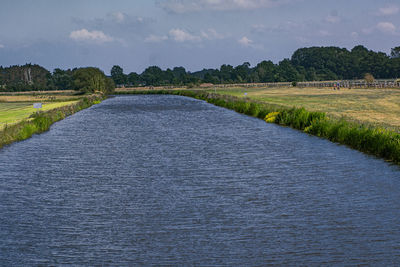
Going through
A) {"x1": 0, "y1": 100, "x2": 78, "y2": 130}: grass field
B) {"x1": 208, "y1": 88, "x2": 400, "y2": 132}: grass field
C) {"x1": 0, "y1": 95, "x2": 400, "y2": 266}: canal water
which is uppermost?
{"x1": 0, "y1": 100, "x2": 78, "y2": 130}: grass field

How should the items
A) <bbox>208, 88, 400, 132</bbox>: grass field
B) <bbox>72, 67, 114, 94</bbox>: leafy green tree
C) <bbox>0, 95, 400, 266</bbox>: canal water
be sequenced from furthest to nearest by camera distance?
<bbox>72, 67, 114, 94</bbox>: leafy green tree
<bbox>208, 88, 400, 132</bbox>: grass field
<bbox>0, 95, 400, 266</bbox>: canal water

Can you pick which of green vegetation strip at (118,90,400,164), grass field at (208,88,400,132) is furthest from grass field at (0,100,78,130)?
grass field at (208,88,400,132)

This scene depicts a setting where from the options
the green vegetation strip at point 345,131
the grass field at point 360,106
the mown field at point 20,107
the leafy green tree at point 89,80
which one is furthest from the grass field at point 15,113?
the leafy green tree at point 89,80

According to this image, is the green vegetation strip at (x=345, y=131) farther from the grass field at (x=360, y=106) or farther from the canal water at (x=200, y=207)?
the grass field at (x=360, y=106)

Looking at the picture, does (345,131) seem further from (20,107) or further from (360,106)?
(20,107)

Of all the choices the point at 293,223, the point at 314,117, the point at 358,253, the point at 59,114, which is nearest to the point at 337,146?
the point at 314,117

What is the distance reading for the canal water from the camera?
42.8 feet

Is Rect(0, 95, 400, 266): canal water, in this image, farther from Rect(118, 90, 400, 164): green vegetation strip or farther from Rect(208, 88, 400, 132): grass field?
Rect(208, 88, 400, 132): grass field

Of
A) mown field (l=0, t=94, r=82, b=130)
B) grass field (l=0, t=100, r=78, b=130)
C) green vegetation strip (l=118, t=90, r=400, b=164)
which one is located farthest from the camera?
mown field (l=0, t=94, r=82, b=130)

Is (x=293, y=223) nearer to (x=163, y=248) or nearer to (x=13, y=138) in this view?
(x=163, y=248)

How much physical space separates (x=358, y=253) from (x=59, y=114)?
59457 mm

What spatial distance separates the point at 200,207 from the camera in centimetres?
1762

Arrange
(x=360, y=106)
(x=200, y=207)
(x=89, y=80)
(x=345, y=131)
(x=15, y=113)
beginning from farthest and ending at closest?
1. (x=89, y=80)
2. (x=15, y=113)
3. (x=360, y=106)
4. (x=345, y=131)
5. (x=200, y=207)

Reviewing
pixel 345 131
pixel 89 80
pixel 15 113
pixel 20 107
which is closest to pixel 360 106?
pixel 345 131
